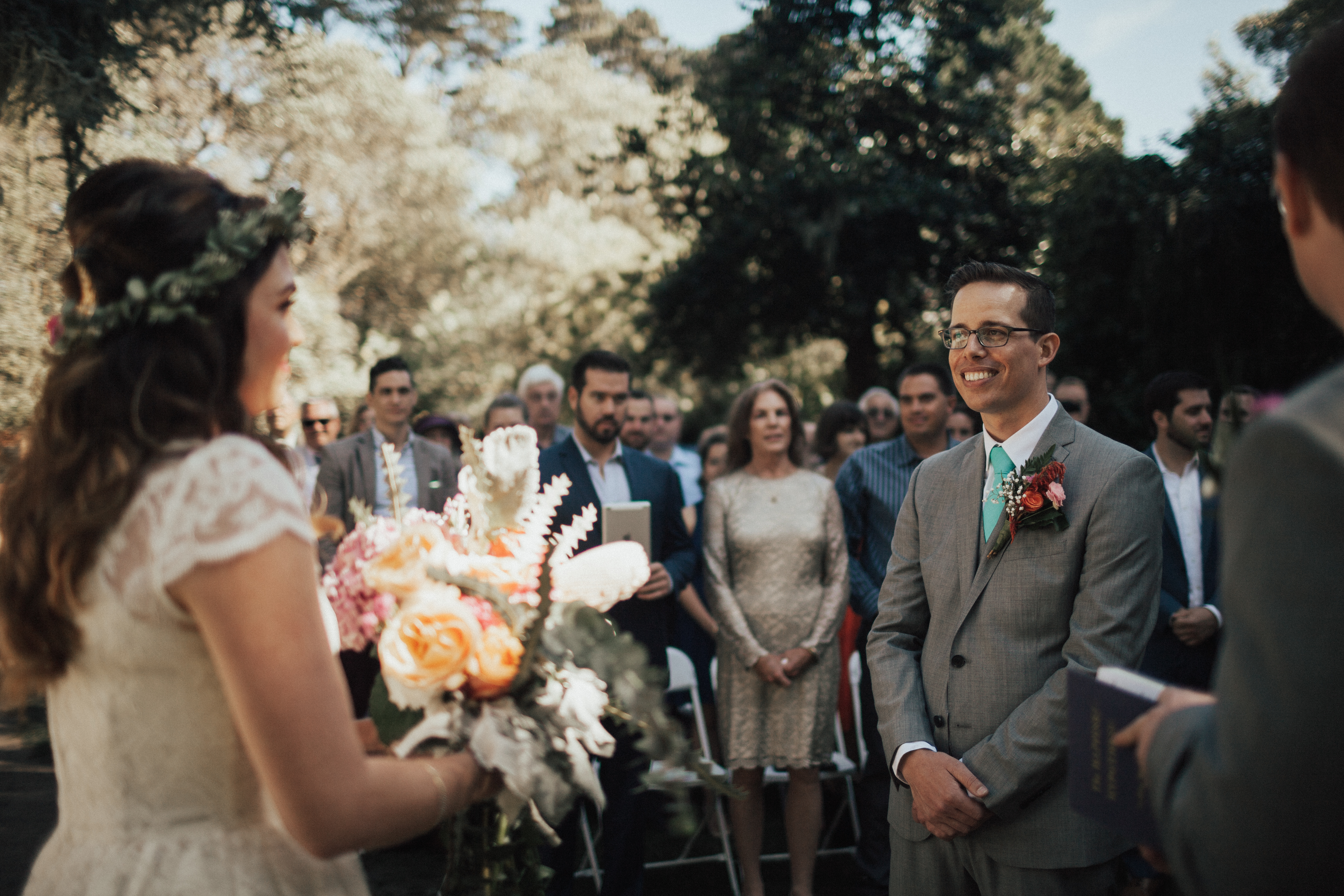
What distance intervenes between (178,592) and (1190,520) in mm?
4736

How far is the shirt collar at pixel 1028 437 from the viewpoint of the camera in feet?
8.34

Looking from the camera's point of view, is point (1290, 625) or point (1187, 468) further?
point (1187, 468)

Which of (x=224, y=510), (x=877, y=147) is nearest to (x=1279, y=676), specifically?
(x=224, y=510)

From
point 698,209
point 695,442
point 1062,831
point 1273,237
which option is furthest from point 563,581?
point 695,442

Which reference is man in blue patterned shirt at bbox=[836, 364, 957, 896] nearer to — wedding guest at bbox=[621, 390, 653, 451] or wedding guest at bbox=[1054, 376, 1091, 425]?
wedding guest at bbox=[1054, 376, 1091, 425]

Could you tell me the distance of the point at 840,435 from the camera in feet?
21.7

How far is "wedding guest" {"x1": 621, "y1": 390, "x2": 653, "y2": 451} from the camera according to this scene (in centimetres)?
669

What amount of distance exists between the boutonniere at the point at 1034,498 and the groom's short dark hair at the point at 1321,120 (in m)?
1.23

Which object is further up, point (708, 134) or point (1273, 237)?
point (708, 134)

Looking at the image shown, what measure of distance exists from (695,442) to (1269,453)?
19361 millimetres

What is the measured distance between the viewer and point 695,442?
20438mm

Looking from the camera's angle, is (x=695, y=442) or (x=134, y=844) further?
(x=695, y=442)

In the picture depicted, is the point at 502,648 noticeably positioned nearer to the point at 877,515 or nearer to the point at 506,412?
the point at 877,515

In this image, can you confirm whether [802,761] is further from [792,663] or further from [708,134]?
[708,134]
